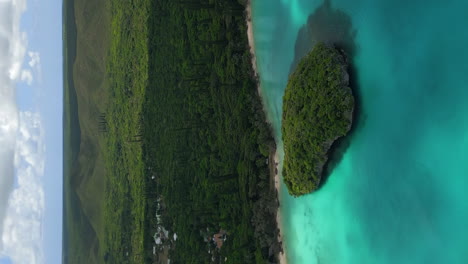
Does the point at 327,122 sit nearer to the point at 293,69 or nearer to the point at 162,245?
the point at 293,69

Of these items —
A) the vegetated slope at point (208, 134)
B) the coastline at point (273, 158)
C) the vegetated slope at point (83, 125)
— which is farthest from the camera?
the vegetated slope at point (83, 125)

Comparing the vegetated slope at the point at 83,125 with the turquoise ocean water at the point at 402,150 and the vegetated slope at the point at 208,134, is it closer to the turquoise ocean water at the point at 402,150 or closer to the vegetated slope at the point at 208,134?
the vegetated slope at the point at 208,134

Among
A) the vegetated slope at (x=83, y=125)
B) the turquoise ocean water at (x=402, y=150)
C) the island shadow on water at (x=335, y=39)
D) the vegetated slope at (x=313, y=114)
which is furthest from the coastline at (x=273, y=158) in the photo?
the vegetated slope at (x=83, y=125)

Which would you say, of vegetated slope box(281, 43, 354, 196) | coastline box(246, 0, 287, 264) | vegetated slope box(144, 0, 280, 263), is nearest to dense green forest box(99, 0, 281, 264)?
vegetated slope box(144, 0, 280, 263)

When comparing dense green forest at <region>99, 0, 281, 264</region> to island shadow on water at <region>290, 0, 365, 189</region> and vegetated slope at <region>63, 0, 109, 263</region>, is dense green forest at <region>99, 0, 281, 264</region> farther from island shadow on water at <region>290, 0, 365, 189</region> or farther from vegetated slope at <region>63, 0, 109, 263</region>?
island shadow on water at <region>290, 0, 365, 189</region>

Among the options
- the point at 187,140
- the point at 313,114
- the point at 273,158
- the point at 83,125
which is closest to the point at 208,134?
the point at 187,140

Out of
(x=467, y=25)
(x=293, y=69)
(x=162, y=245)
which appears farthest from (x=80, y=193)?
(x=467, y=25)

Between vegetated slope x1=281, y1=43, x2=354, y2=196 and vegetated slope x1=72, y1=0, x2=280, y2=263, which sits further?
vegetated slope x1=72, y1=0, x2=280, y2=263
